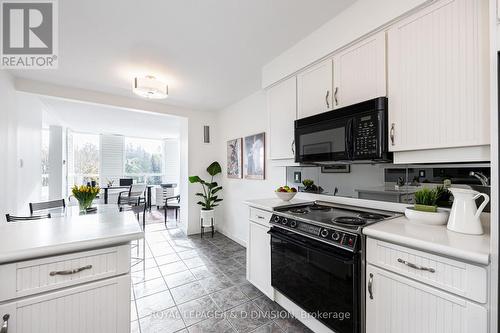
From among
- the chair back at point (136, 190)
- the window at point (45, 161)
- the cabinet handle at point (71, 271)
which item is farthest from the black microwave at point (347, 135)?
the window at point (45, 161)

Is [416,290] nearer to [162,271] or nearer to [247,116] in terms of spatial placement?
[162,271]

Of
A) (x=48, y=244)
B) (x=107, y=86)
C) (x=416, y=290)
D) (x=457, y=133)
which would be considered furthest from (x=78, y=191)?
(x=457, y=133)

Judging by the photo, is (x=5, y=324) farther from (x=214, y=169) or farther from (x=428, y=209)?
(x=214, y=169)

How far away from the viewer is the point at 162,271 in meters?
2.71

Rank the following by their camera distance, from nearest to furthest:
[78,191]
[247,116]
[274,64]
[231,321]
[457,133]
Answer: [457,133] → [231,321] → [78,191] → [274,64] → [247,116]

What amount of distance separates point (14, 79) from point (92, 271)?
321 cm

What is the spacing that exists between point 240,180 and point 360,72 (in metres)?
2.63

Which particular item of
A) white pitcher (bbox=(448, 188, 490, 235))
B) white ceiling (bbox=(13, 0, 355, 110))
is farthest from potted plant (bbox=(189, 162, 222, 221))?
white pitcher (bbox=(448, 188, 490, 235))

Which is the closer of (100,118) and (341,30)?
(341,30)

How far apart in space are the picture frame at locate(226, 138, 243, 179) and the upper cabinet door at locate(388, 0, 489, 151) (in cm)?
259

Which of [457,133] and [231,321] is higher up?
[457,133]

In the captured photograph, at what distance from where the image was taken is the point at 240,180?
3809 millimetres

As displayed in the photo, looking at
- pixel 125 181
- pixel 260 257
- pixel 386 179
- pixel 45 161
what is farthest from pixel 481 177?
pixel 125 181

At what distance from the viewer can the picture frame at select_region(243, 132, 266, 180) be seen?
3.21m
